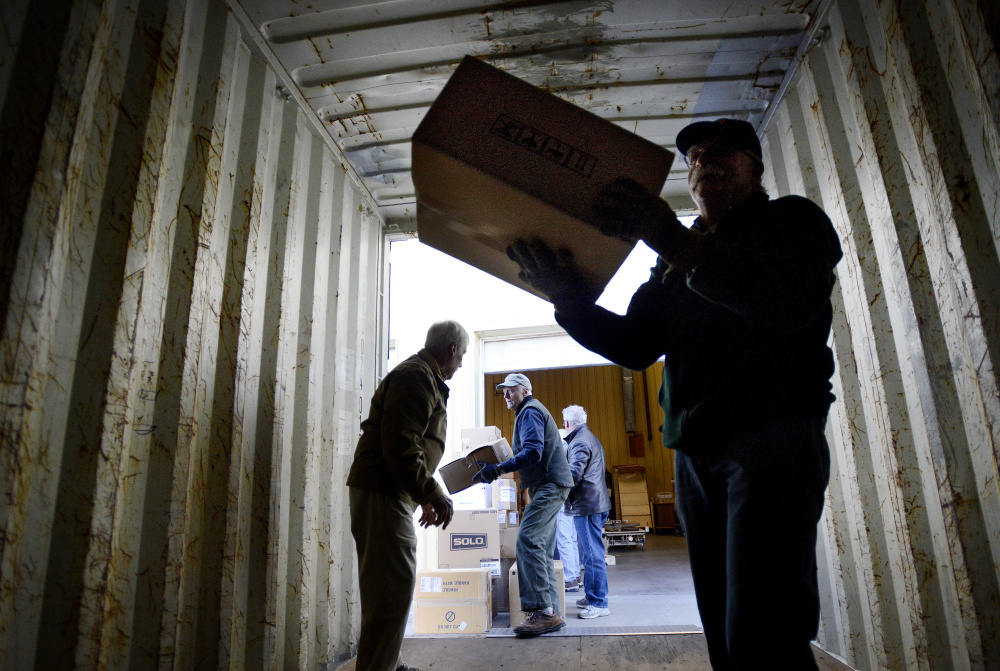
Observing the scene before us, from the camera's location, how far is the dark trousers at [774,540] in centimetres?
98

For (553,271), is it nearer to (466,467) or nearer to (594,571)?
(466,467)

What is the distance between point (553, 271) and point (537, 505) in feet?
9.97

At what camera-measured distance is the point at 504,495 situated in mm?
5625

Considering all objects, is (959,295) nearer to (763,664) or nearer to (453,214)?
(763,664)

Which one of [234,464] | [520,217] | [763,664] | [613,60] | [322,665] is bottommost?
[322,665]

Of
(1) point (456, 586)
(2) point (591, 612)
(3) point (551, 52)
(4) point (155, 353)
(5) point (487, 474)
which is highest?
(3) point (551, 52)

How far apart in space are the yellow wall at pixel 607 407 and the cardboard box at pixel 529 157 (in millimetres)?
13210

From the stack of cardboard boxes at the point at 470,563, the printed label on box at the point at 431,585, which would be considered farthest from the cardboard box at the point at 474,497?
the printed label on box at the point at 431,585

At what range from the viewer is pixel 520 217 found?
55.2 inches

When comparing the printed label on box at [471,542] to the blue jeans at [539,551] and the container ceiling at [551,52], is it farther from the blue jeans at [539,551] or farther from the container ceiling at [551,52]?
the container ceiling at [551,52]

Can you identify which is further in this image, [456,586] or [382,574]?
[456,586]

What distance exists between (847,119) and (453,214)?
212cm

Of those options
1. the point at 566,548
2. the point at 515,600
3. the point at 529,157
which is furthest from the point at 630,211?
the point at 566,548

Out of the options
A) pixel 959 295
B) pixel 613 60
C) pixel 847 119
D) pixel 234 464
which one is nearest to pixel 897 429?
pixel 959 295
